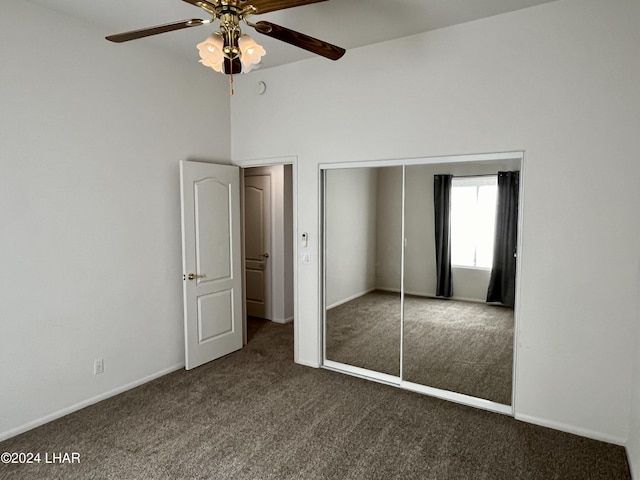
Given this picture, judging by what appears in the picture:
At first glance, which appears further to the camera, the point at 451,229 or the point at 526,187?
the point at 451,229

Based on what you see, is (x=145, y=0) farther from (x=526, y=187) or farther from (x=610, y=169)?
(x=610, y=169)

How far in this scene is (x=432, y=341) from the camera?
362 cm

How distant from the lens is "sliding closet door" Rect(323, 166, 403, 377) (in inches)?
146

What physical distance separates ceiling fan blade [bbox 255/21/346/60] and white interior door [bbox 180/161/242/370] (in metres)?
1.95

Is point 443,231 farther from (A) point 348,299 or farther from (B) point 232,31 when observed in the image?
(B) point 232,31

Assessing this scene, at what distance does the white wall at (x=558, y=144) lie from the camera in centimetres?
271

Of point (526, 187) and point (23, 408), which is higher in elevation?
point (526, 187)

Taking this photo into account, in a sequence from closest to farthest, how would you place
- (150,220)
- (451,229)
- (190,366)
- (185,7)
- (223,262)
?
(185,7)
(451,229)
(150,220)
(190,366)
(223,262)

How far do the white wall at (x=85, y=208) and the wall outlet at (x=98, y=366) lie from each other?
0.12 ft

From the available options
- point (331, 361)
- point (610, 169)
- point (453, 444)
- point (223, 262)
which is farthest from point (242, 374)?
point (610, 169)

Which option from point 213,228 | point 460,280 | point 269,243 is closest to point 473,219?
point 460,280

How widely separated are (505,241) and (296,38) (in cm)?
217

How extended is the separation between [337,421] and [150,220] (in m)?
2.37

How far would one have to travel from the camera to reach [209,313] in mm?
4211
